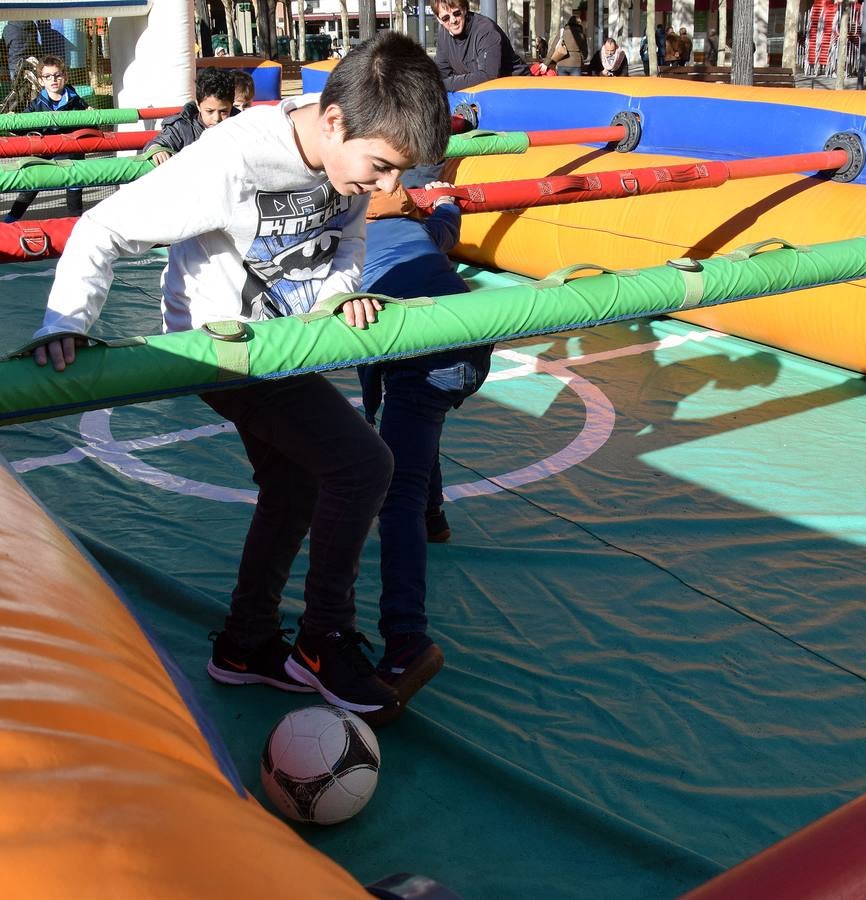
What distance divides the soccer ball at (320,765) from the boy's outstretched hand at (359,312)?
2.54ft

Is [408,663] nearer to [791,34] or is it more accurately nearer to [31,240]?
[31,240]

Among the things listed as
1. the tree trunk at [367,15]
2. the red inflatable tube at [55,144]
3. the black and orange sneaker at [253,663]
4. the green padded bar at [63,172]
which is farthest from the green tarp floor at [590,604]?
the tree trunk at [367,15]

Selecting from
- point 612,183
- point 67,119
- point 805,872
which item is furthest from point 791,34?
point 805,872

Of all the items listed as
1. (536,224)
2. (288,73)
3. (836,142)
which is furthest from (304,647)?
(288,73)

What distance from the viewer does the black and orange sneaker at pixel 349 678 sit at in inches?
92.6

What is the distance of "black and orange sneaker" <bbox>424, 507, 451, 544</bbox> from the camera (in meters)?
3.24

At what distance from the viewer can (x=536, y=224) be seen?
241 inches

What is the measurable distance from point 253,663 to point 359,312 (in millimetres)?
899

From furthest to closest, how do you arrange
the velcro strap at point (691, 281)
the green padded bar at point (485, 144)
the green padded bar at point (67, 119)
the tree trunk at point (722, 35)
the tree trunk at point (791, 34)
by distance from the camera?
the tree trunk at point (722, 35), the tree trunk at point (791, 34), the green padded bar at point (67, 119), the green padded bar at point (485, 144), the velcro strap at point (691, 281)

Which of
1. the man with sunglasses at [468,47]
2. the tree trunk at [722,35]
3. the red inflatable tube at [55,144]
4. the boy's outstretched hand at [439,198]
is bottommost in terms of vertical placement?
the boy's outstretched hand at [439,198]

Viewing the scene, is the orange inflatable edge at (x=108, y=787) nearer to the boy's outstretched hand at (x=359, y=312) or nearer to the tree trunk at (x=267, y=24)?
the boy's outstretched hand at (x=359, y=312)

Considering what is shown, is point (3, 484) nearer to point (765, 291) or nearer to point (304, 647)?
point (304, 647)

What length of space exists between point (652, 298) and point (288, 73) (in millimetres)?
26236

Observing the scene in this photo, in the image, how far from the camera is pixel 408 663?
2439 millimetres
